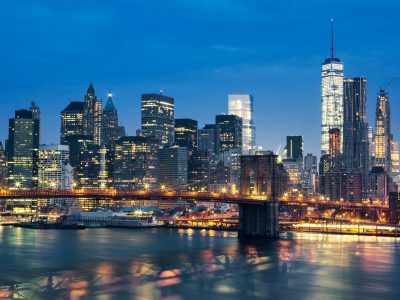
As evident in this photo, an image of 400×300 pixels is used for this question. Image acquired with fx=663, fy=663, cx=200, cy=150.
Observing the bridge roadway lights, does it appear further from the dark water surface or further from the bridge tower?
the dark water surface

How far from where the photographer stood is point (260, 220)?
286ft

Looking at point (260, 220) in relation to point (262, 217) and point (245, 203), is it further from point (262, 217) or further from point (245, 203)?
point (245, 203)

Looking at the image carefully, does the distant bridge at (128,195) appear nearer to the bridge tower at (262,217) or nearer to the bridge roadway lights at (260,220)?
the bridge tower at (262,217)

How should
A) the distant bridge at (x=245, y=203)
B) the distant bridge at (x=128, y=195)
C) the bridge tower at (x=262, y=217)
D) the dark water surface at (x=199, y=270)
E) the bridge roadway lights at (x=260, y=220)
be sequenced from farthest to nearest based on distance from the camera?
the bridge tower at (x=262, y=217) → the bridge roadway lights at (x=260, y=220) → the distant bridge at (x=245, y=203) → the distant bridge at (x=128, y=195) → the dark water surface at (x=199, y=270)

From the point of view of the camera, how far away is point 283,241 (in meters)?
83.5

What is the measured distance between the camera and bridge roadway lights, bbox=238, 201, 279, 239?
85500mm

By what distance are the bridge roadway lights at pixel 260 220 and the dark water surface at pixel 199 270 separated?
4.18m

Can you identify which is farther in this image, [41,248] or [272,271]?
[41,248]

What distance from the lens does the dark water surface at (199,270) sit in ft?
145

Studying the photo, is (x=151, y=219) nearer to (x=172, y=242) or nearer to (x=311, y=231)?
(x=311, y=231)

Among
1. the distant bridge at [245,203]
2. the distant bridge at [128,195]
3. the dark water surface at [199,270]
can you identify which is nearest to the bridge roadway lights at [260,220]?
the distant bridge at [245,203]

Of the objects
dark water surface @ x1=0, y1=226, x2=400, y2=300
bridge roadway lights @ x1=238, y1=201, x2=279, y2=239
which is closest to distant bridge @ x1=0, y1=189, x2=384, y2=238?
bridge roadway lights @ x1=238, y1=201, x2=279, y2=239

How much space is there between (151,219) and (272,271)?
3270 inches

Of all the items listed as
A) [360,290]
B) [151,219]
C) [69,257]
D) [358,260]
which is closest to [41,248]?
[69,257]
